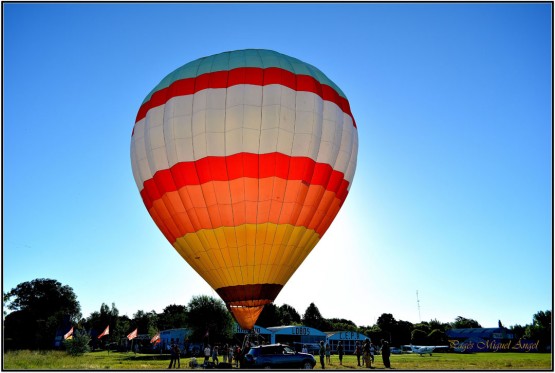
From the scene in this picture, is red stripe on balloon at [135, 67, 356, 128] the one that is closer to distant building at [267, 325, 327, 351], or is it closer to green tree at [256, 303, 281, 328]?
distant building at [267, 325, 327, 351]

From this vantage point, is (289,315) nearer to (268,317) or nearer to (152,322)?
(268,317)

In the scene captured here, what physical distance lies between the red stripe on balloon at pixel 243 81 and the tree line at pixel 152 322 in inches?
1233

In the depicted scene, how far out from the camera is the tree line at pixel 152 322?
149 feet

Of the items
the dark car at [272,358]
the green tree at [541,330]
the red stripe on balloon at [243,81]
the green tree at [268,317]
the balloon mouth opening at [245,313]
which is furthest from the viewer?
the green tree at [268,317]

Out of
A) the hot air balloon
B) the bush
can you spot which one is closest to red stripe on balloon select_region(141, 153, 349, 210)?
the hot air balloon

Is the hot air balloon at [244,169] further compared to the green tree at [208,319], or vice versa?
the green tree at [208,319]

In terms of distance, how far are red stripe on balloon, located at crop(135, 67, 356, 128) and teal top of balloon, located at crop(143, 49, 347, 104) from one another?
0.25 m

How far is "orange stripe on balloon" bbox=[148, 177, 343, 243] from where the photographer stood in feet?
52.7

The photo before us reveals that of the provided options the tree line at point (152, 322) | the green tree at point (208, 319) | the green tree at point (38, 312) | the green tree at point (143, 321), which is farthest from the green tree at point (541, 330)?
Result: the green tree at point (38, 312)

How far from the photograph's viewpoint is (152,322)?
78.2m

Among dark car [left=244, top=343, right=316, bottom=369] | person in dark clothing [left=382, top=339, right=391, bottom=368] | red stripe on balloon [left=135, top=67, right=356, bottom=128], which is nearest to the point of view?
dark car [left=244, top=343, right=316, bottom=369]

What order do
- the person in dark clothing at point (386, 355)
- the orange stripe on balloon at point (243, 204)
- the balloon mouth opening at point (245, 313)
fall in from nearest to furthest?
the orange stripe on balloon at point (243, 204)
the balloon mouth opening at point (245, 313)
the person in dark clothing at point (386, 355)

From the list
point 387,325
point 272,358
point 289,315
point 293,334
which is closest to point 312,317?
point 289,315

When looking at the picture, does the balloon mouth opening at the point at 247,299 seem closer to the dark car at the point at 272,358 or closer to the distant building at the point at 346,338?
the dark car at the point at 272,358
